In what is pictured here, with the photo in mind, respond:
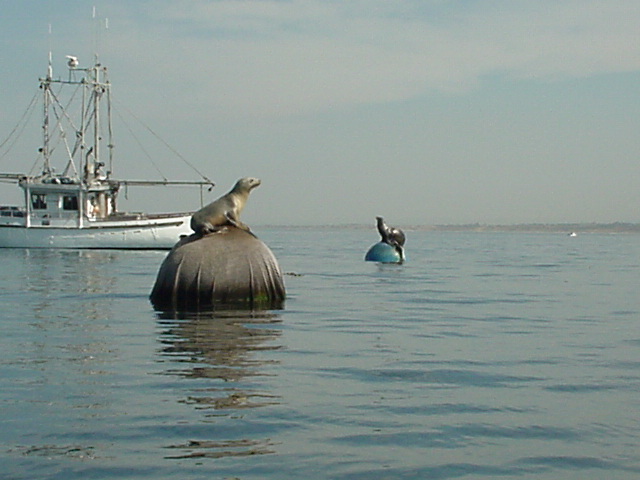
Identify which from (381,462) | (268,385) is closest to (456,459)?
(381,462)

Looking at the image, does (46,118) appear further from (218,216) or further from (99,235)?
(218,216)

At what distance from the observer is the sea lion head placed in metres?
19.4

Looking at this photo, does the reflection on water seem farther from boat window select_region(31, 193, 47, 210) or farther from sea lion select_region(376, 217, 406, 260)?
boat window select_region(31, 193, 47, 210)

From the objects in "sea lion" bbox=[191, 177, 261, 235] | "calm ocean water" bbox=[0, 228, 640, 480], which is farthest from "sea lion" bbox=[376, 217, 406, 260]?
"sea lion" bbox=[191, 177, 261, 235]

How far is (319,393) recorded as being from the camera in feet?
31.8

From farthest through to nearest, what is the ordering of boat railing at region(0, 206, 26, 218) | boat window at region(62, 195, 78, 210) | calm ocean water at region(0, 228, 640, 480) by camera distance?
boat railing at region(0, 206, 26, 218), boat window at region(62, 195, 78, 210), calm ocean water at region(0, 228, 640, 480)

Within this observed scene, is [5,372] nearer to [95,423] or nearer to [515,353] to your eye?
[95,423]

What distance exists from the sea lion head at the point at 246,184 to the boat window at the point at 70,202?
42.5 meters

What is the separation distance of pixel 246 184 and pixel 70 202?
43209mm

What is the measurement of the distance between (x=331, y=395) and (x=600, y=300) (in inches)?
572

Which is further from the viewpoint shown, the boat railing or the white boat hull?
the boat railing

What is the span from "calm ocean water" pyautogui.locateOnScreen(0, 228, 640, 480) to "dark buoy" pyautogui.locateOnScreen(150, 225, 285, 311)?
1.92 ft

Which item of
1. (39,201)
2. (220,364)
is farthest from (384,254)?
(220,364)

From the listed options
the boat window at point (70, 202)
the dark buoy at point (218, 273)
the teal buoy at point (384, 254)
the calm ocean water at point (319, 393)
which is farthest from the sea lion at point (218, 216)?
the boat window at point (70, 202)
